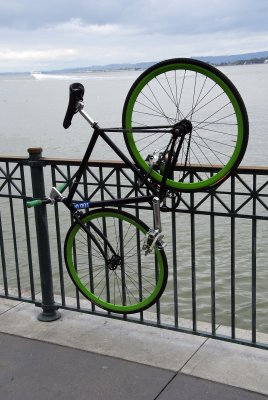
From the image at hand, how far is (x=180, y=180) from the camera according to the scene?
3547 millimetres

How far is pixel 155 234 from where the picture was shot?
338 centimetres

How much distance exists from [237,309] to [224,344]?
3.61 meters

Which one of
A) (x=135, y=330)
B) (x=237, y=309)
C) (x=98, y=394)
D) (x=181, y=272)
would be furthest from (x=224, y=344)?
(x=181, y=272)

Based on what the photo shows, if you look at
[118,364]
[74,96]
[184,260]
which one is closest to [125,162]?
[74,96]

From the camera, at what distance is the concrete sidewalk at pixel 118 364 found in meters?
3.42

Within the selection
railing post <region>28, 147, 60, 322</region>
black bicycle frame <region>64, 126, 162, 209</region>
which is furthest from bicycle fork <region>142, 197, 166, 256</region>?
railing post <region>28, 147, 60, 322</region>

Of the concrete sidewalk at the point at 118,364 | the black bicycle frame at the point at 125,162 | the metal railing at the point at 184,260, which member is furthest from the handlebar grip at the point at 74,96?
the concrete sidewalk at the point at 118,364

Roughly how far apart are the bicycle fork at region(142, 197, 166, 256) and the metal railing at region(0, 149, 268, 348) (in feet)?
1.22

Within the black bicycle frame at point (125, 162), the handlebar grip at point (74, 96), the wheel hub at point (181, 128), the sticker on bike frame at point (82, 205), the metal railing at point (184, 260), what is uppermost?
the handlebar grip at point (74, 96)

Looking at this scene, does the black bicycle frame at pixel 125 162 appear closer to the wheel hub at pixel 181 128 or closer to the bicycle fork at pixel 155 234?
the bicycle fork at pixel 155 234

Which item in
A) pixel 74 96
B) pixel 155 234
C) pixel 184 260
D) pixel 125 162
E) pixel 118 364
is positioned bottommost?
pixel 184 260

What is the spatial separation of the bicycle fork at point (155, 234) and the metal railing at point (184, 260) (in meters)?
0.37

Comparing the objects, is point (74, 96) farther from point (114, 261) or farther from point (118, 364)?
point (118, 364)

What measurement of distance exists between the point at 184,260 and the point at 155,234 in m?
6.08
